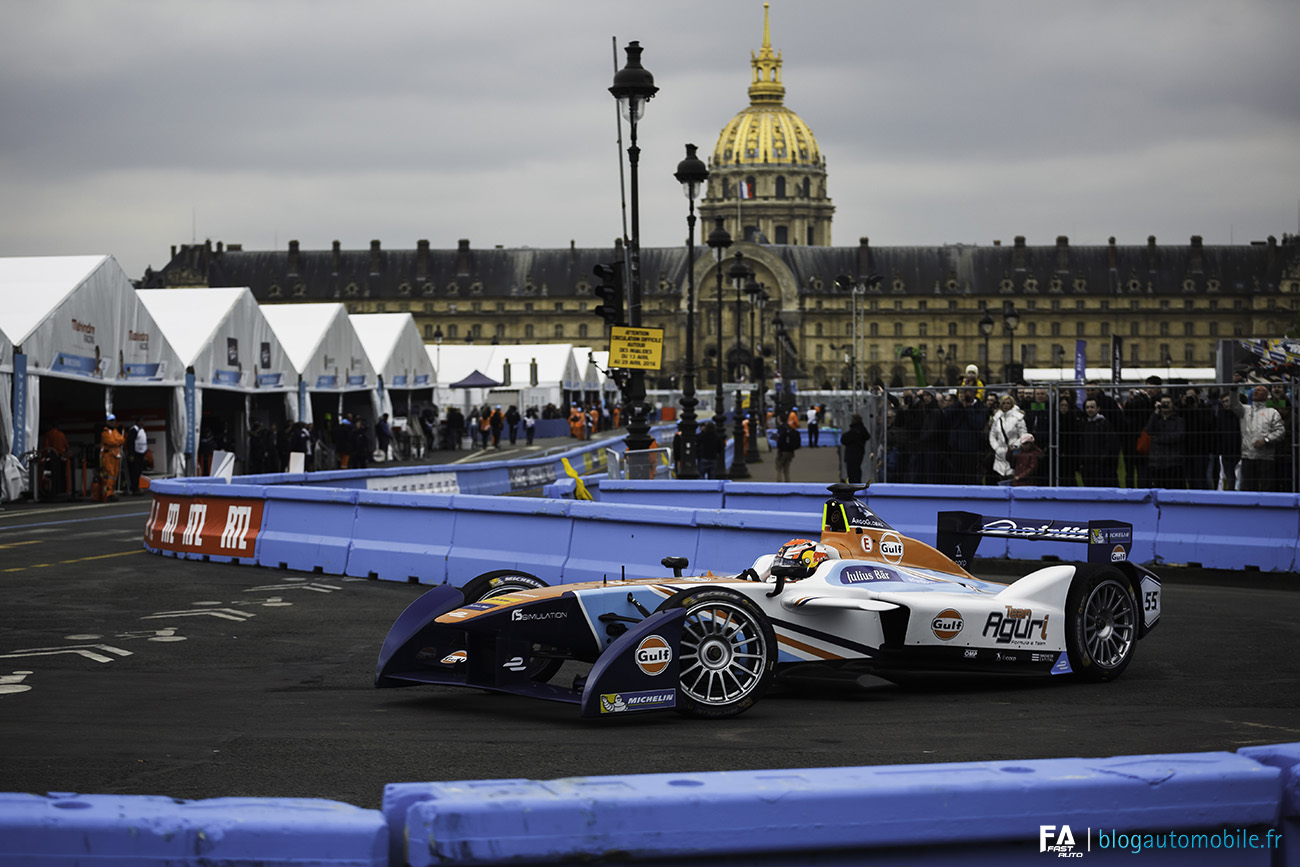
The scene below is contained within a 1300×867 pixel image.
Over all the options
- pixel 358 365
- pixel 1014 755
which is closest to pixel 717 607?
pixel 1014 755

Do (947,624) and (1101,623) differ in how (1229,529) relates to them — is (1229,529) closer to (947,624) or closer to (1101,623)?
(1101,623)

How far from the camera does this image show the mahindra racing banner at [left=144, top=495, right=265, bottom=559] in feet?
55.3

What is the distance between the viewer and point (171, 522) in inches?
707

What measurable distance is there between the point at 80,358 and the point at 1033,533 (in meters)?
23.3

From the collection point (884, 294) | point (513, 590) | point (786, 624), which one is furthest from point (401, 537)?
point (884, 294)

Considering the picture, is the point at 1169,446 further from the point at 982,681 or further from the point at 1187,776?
the point at 1187,776

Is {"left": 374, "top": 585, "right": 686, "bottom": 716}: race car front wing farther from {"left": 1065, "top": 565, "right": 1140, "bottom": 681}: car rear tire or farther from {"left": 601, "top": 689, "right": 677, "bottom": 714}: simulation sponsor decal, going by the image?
{"left": 1065, "top": 565, "right": 1140, "bottom": 681}: car rear tire

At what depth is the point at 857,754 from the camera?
21.1 feet

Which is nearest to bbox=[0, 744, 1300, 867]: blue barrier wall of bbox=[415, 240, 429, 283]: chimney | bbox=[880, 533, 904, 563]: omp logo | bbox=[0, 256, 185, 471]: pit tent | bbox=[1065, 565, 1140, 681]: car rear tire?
bbox=[880, 533, 904, 563]: omp logo

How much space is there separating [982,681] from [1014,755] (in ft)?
8.57

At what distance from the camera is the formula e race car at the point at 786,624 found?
7.41 m

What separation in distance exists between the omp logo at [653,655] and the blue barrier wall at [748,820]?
13.2 feet

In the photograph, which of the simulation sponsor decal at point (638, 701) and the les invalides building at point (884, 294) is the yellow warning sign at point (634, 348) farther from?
the les invalides building at point (884, 294)

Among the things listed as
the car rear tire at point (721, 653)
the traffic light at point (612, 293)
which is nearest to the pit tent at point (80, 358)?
the traffic light at point (612, 293)
